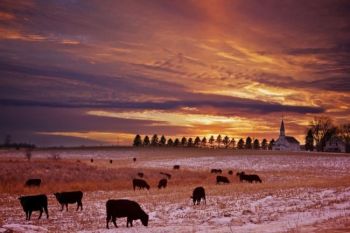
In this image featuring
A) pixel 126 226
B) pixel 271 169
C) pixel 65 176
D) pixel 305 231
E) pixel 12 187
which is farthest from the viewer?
pixel 271 169

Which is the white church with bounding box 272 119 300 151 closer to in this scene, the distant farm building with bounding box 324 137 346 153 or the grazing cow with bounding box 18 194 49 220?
the distant farm building with bounding box 324 137 346 153

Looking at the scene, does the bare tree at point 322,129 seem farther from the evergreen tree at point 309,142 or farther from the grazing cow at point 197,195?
the grazing cow at point 197,195

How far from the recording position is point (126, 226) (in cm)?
1962

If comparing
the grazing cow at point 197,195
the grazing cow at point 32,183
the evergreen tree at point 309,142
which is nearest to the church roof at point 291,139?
the evergreen tree at point 309,142

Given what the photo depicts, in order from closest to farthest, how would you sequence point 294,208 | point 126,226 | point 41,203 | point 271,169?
point 126,226
point 294,208
point 41,203
point 271,169

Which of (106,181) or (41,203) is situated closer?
(41,203)

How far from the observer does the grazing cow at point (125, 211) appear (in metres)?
19.2

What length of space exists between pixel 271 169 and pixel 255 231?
55.3m

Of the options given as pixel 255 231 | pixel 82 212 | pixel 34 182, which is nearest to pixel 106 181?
pixel 34 182

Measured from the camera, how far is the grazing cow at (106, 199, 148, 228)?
62.8ft

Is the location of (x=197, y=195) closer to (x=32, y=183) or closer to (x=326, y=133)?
(x=32, y=183)

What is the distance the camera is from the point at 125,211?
63.7 feet

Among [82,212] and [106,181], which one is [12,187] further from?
[82,212]

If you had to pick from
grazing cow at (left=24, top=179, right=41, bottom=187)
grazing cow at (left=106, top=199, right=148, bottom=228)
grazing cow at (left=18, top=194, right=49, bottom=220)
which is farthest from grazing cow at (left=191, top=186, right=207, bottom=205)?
grazing cow at (left=24, top=179, right=41, bottom=187)
